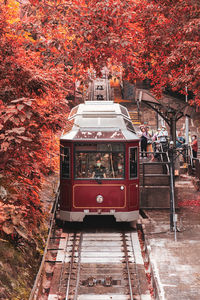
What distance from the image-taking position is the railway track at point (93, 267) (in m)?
10.8

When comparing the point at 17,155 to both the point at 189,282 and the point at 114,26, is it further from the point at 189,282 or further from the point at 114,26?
the point at 114,26

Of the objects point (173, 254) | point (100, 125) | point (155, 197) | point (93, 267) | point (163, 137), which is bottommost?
point (93, 267)

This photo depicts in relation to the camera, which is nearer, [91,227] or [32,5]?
[32,5]

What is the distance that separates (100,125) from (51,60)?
10.6 ft

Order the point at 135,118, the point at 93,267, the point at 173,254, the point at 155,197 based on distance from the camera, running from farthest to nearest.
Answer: the point at 135,118 < the point at 155,197 < the point at 173,254 < the point at 93,267

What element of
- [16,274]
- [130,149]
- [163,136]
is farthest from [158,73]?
[16,274]

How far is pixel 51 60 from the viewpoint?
1429cm

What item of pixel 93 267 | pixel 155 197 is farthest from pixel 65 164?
pixel 155 197

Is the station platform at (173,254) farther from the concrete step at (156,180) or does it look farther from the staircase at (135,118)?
the staircase at (135,118)

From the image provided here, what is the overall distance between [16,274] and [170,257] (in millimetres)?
4857

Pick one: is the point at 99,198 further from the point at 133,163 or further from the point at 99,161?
the point at 133,163

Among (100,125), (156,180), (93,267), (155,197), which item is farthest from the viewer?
(156,180)

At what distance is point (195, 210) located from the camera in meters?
19.8

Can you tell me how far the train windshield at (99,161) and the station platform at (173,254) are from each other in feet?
7.74
